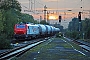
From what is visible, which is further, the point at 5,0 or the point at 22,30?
the point at 5,0

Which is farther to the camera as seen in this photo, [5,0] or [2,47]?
[5,0]

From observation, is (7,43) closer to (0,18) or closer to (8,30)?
(0,18)

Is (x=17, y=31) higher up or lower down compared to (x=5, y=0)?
lower down

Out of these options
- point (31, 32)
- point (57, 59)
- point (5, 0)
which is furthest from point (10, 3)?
point (57, 59)

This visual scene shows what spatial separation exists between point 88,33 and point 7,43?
221ft

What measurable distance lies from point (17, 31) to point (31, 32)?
5870mm

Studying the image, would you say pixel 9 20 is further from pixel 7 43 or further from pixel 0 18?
pixel 7 43

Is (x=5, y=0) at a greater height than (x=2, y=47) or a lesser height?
greater

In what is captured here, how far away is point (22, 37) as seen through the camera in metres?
65.9

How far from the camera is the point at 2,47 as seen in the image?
4138cm

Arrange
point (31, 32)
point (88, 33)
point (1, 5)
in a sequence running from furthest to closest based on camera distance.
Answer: point (1, 5)
point (88, 33)
point (31, 32)

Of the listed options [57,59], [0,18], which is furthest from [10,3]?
[57,59]

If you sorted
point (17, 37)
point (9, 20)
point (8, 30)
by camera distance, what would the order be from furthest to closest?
point (9, 20) → point (8, 30) → point (17, 37)

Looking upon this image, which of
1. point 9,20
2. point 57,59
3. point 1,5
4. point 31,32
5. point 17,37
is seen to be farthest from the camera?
point 1,5
